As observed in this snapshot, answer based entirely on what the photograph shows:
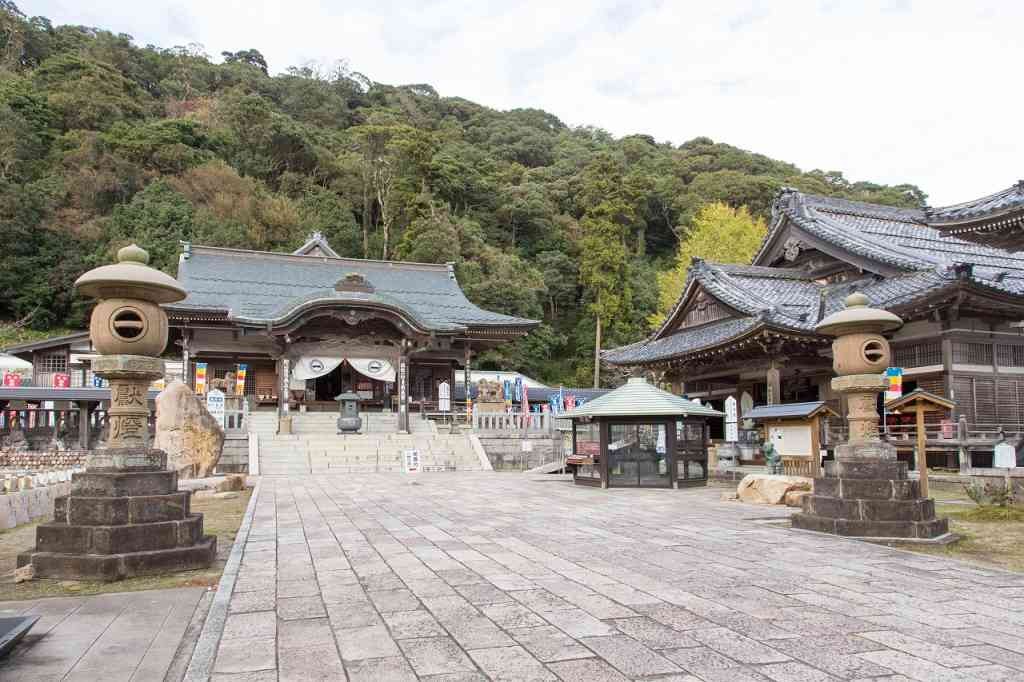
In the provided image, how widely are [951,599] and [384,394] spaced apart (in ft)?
84.0

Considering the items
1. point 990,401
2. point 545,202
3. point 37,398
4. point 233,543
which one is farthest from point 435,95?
point 233,543

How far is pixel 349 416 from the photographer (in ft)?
72.8

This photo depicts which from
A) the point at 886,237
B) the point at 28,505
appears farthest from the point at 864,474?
the point at 886,237

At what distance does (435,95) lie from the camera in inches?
3100

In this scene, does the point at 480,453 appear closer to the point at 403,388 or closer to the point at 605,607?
the point at 403,388

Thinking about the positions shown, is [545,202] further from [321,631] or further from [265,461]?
[321,631]

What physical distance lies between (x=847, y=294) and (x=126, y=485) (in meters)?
18.6

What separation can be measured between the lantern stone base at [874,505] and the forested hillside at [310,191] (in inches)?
1310

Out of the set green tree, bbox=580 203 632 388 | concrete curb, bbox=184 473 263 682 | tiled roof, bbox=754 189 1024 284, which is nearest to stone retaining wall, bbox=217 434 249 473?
concrete curb, bbox=184 473 263 682

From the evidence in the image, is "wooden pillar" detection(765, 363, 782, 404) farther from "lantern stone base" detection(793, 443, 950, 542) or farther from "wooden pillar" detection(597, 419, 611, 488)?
"lantern stone base" detection(793, 443, 950, 542)

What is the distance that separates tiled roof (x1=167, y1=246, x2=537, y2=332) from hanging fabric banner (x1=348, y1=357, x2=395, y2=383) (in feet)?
7.53

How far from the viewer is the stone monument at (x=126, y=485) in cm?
593

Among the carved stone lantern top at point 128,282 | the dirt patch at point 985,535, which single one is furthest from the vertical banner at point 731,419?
the carved stone lantern top at point 128,282

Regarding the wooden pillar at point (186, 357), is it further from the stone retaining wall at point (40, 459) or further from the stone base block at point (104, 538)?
the stone base block at point (104, 538)
